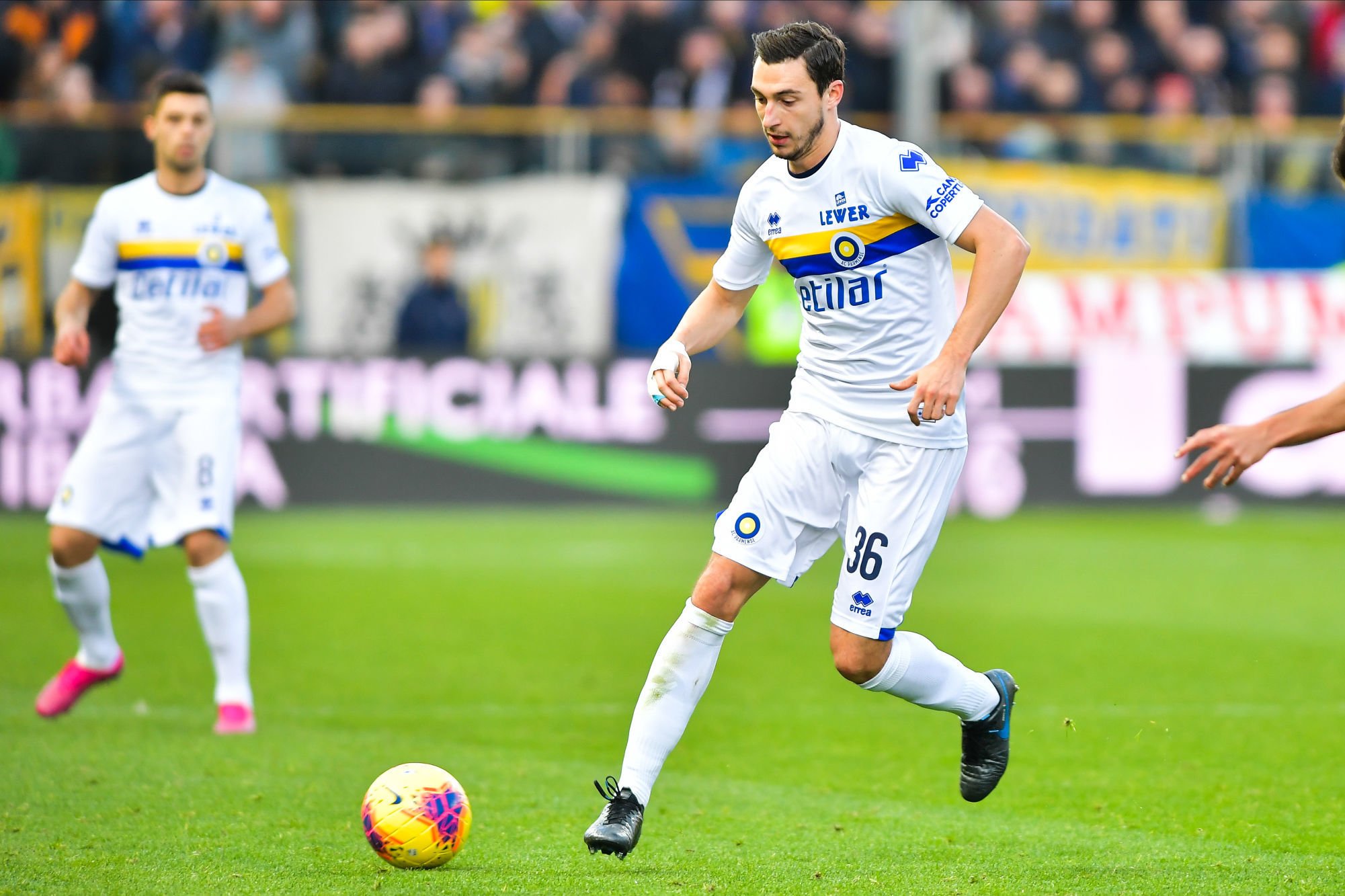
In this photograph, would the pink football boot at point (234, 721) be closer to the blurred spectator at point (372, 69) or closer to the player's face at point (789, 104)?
the player's face at point (789, 104)

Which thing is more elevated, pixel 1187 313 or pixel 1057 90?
pixel 1057 90

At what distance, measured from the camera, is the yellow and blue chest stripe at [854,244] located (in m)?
5.73

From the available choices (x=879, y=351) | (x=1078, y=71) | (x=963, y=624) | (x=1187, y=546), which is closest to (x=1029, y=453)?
(x=1187, y=546)

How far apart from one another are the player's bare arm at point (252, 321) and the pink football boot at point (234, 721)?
4.89 ft

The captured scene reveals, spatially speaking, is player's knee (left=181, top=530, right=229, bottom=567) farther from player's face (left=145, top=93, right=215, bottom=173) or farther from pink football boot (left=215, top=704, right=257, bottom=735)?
player's face (left=145, top=93, right=215, bottom=173)

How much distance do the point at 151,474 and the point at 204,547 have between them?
17.0 inches

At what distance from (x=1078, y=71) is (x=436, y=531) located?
8497 mm

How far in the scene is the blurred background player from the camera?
4422mm

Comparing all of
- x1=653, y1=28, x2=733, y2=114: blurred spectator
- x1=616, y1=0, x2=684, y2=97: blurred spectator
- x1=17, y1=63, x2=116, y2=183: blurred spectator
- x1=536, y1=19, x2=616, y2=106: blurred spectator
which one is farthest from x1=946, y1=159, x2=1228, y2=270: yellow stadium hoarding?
x1=17, y1=63, x2=116, y2=183: blurred spectator

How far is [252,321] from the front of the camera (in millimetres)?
7871

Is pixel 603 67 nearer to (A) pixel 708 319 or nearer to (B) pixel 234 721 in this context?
(B) pixel 234 721

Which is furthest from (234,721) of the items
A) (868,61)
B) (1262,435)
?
(868,61)

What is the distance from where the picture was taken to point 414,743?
7488mm

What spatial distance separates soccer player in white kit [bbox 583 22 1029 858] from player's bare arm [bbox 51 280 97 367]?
303cm
